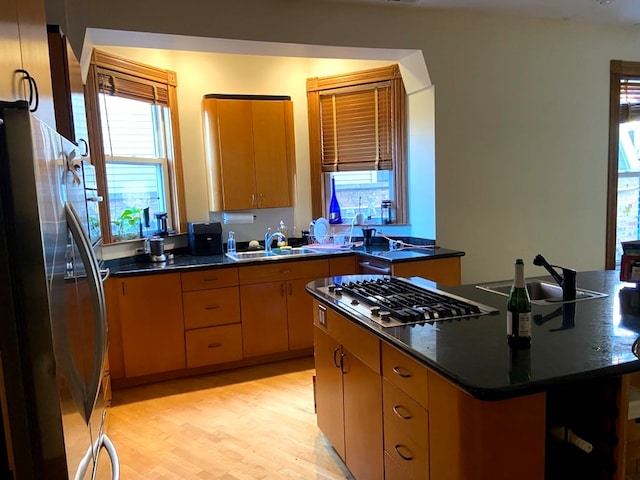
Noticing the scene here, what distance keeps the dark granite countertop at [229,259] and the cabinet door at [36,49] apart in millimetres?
1697

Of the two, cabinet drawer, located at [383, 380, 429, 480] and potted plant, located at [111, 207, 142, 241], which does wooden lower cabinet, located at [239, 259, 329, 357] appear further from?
cabinet drawer, located at [383, 380, 429, 480]

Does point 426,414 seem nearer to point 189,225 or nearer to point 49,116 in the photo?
point 49,116

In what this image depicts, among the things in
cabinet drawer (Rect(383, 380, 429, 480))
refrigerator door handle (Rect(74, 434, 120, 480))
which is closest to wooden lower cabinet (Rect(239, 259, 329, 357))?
refrigerator door handle (Rect(74, 434, 120, 480))

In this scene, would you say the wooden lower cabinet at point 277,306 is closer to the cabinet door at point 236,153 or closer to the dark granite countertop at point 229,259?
the dark granite countertop at point 229,259

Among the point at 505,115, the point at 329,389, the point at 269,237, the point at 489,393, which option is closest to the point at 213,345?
the point at 269,237

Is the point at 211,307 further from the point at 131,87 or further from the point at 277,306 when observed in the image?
the point at 131,87

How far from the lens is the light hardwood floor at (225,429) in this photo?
2311 millimetres

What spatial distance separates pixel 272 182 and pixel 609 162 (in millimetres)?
3176

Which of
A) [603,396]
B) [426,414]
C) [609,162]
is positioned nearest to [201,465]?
[426,414]

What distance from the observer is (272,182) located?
4.18 meters

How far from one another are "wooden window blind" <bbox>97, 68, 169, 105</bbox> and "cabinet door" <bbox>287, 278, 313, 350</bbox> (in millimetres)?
1891

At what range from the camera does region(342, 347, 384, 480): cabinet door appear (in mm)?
1786

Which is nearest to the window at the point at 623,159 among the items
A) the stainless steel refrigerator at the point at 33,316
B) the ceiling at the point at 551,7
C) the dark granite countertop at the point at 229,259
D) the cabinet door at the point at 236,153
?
the ceiling at the point at 551,7

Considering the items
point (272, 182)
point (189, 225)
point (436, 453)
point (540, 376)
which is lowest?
point (436, 453)
